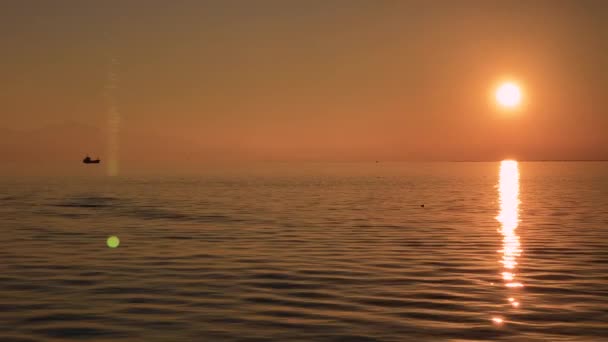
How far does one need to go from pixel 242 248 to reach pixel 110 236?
361 inches

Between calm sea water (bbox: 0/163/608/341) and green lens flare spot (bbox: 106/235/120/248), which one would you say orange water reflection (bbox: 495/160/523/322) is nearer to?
calm sea water (bbox: 0/163/608/341)

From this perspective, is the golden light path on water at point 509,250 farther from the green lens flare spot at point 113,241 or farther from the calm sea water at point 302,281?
the green lens flare spot at point 113,241

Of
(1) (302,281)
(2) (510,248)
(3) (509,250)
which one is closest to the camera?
(1) (302,281)

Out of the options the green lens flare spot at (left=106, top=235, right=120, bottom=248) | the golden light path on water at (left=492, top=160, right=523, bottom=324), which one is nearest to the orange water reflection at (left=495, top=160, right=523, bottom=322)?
the golden light path on water at (left=492, top=160, right=523, bottom=324)

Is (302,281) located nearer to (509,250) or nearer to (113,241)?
(509,250)

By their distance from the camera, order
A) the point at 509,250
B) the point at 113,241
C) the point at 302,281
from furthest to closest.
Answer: the point at 113,241 < the point at 509,250 < the point at 302,281

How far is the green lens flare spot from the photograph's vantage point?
30.6 meters

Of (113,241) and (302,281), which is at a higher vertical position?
(113,241)

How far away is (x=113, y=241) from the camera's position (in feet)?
106

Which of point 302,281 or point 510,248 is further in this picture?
point 510,248

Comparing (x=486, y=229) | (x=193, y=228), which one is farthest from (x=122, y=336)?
(x=486, y=229)

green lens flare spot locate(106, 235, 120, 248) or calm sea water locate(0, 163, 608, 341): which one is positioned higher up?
green lens flare spot locate(106, 235, 120, 248)

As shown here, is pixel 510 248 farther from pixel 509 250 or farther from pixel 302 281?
pixel 302 281

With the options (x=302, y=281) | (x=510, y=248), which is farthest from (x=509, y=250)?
(x=302, y=281)
